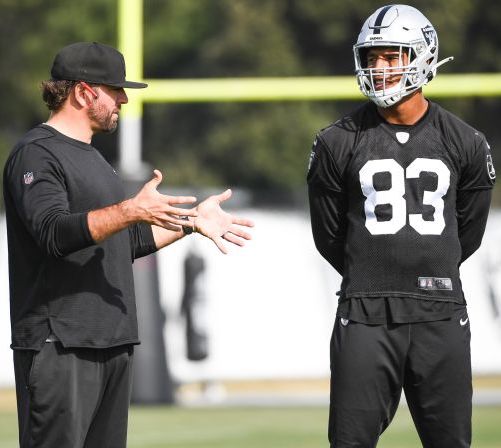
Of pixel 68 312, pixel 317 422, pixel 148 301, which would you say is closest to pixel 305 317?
pixel 148 301

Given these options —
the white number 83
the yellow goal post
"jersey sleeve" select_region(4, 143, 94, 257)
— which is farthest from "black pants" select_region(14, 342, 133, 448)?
the yellow goal post

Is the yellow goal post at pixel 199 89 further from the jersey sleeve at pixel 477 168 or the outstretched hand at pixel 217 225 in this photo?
the outstretched hand at pixel 217 225

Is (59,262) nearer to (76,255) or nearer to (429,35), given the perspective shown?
(76,255)

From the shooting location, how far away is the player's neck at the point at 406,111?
5.25 metres

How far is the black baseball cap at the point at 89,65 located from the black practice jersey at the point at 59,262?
220 millimetres

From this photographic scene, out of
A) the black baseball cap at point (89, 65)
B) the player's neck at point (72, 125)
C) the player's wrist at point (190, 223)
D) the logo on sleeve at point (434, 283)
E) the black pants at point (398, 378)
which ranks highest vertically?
the black baseball cap at point (89, 65)

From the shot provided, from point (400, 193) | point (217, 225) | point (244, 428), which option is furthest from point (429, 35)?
point (244, 428)

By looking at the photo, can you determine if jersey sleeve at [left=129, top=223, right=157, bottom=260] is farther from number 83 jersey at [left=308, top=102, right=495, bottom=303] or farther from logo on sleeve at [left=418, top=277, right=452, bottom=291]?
logo on sleeve at [left=418, top=277, right=452, bottom=291]

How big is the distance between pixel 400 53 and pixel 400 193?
536 millimetres

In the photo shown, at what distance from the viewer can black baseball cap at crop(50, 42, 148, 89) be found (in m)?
4.96

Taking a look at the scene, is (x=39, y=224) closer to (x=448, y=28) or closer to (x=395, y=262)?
(x=395, y=262)

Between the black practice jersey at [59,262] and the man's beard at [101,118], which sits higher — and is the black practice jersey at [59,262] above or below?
below

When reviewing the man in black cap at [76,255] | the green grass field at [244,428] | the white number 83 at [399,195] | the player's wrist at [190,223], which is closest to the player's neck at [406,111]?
the white number 83 at [399,195]

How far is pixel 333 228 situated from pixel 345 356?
1.71 ft
